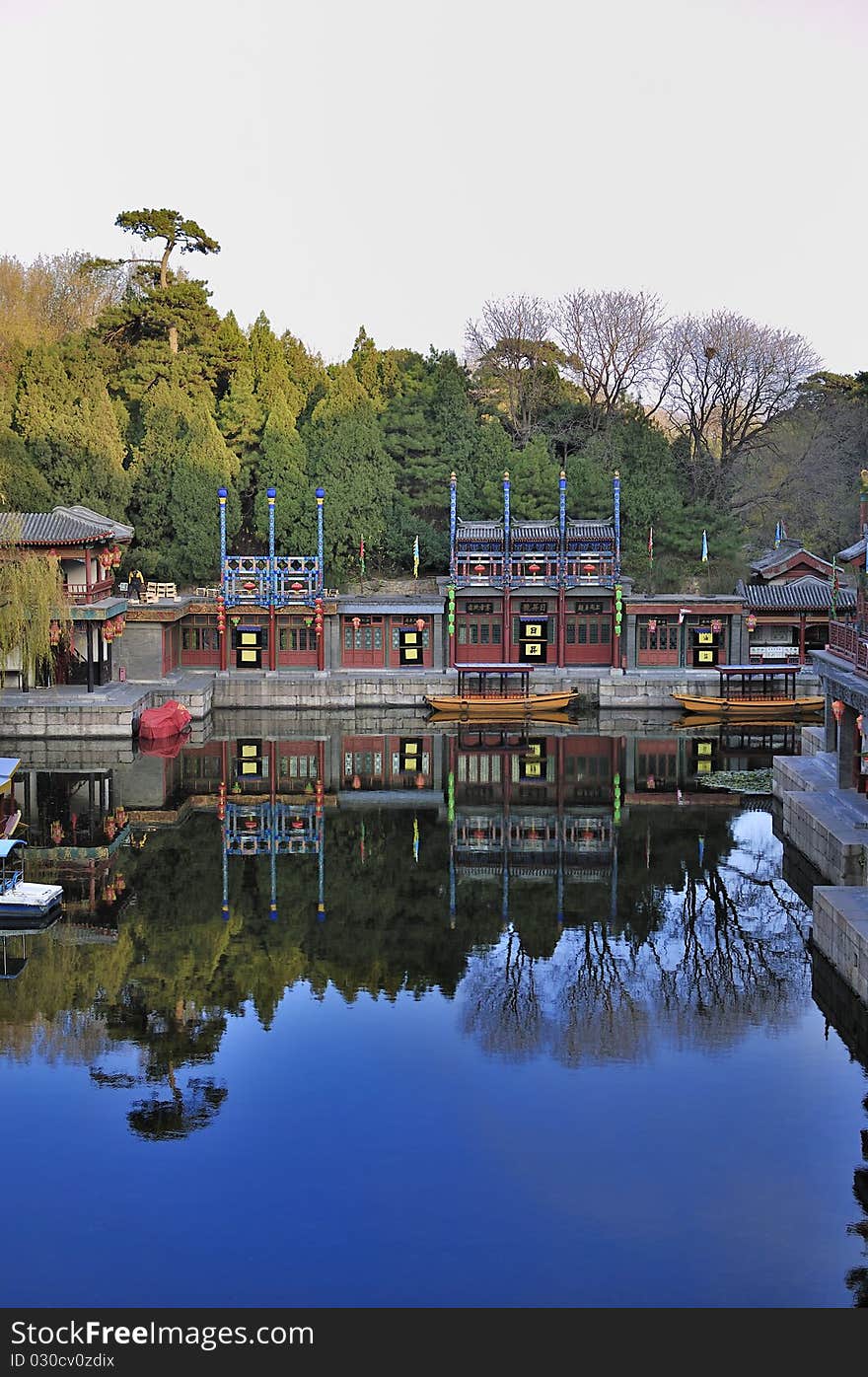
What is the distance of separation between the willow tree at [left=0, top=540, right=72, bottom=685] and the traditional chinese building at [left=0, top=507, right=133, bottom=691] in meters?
1.08

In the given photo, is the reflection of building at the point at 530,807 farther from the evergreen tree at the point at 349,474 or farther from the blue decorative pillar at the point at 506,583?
the evergreen tree at the point at 349,474

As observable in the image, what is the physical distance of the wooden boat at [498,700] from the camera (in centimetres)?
4941

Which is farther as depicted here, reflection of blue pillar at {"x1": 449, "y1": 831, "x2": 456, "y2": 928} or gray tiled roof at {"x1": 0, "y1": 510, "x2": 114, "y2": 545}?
gray tiled roof at {"x1": 0, "y1": 510, "x2": 114, "y2": 545}

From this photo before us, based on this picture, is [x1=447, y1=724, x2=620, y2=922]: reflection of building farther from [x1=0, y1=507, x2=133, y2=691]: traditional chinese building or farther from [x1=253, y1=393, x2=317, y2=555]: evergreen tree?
[x1=253, y1=393, x2=317, y2=555]: evergreen tree

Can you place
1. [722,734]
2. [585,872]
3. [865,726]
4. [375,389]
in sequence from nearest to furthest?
1. [865,726]
2. [585,872]
3. [722,734]
4. [375,389]

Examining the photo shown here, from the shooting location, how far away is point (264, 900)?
28.0m

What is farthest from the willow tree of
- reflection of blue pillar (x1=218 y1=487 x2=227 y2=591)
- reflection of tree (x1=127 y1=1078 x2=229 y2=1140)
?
reflection of tree (x1=127 y1=1078 x2=229 y2=1140)

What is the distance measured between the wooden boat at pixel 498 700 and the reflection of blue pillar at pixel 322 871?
49.8 ft

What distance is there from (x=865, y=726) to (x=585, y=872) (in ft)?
20.5

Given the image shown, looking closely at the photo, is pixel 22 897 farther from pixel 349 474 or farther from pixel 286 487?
pixel 349 474

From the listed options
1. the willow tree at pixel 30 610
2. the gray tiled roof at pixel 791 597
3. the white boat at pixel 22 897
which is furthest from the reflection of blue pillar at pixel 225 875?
the gray tiled roof at pixel 791 597

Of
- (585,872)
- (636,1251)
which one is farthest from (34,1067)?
(585,872)

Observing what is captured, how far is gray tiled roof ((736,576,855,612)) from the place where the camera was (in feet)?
173
